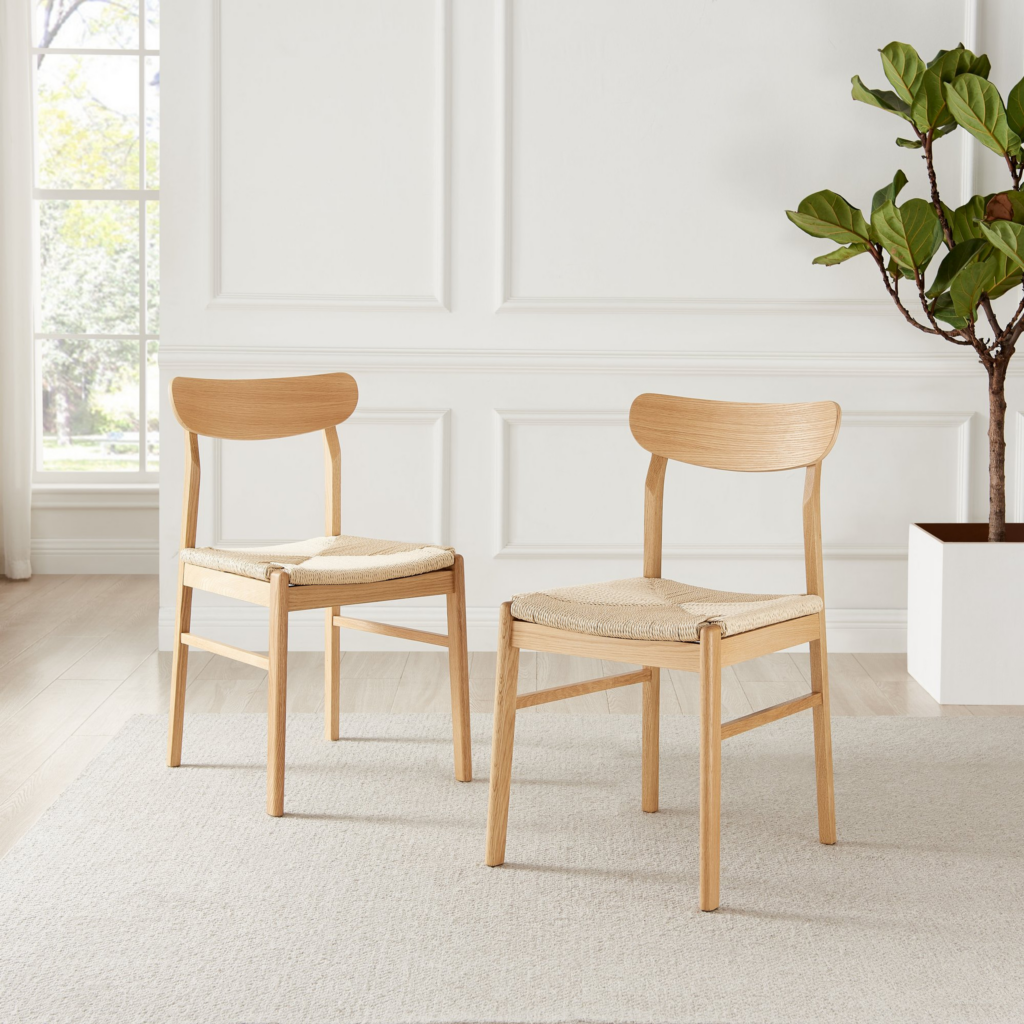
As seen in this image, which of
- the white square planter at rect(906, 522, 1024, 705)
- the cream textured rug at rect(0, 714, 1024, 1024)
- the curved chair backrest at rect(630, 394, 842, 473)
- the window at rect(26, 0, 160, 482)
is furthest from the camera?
the window at rect(26, 0, 160, 482)

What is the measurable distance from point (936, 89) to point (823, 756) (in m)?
1.76

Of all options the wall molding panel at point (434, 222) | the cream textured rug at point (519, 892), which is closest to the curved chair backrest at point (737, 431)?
the cream textured rug at point (519, 892)

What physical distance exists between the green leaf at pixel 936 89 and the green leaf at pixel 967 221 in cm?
22

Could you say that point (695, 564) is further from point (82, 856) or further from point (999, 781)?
point (82, 856)

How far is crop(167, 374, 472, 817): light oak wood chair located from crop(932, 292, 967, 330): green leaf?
1.54m

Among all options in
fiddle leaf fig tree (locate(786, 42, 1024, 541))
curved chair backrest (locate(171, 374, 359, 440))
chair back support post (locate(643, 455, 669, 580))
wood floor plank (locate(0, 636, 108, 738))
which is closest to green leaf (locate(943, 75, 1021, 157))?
fiddle leaf fig tree (locate(786, 42, 1024, 541))

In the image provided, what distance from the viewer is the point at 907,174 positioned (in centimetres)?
326

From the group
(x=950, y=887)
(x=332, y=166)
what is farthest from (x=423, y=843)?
(x=332, y=166)

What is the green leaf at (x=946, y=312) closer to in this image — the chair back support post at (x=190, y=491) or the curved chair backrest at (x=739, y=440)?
the curved chair backrest at (x=739, y=440)

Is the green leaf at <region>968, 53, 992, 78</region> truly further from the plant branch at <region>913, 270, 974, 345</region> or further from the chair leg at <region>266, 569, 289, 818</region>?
the chair leg at <region>266, 569, 289, 818</region>

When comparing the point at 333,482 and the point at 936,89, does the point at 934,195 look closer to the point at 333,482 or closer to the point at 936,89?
the point at 936,89

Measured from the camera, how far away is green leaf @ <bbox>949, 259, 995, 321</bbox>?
268 cm

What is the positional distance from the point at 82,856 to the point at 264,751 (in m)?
0.58

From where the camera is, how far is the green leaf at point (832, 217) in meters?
2.84
